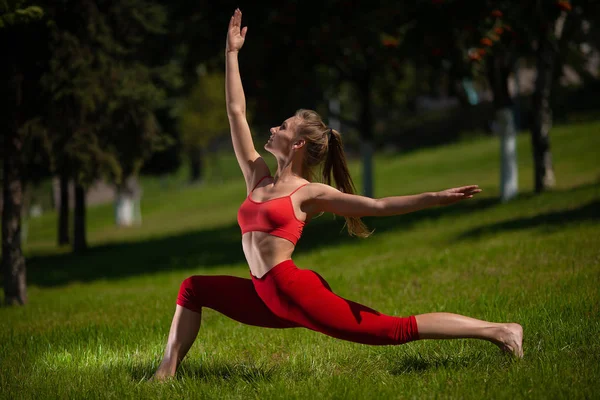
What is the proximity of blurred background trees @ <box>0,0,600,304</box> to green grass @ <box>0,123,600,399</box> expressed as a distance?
1.68m

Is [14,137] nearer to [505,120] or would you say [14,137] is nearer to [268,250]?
[268,250]

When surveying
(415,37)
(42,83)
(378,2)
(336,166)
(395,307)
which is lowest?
(395,307)

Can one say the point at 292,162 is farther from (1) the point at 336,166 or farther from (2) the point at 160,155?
(2) the point at 160,155

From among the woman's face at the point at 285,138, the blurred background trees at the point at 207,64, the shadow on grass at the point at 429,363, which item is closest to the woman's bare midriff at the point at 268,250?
the woman's face at the point at 285,138

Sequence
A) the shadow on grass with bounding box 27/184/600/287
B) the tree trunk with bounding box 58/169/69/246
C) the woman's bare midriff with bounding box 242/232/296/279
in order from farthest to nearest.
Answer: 1. the tree trunk with bounding box 58/169/69/246
2. the shadow on grass with bounding box 27/184/600/287
3. the woman's bare midriff with bounding box 242/232/296/279

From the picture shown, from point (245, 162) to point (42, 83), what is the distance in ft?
24.8

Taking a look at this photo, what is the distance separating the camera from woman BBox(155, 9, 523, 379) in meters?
4.71

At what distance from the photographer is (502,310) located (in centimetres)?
688

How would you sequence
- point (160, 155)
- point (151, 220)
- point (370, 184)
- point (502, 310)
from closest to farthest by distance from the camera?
point (502, 310) < point (370, 184) < point (160, 155) < point (151, 220)

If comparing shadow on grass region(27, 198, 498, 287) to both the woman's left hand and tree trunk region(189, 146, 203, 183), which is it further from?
tree trunk region(189, 146, 203, 183)

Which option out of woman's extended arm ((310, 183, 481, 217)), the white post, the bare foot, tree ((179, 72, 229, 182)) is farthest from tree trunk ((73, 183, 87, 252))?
tree ((179, 72, 229, 182))

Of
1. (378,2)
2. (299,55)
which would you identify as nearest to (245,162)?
(378,2)

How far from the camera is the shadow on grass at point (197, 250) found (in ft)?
51.2

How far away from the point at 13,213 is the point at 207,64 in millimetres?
9374
